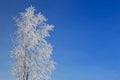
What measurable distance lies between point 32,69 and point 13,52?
3.83 meters

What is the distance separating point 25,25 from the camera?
61438 millimetres

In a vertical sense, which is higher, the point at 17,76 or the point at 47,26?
the point at 47,26

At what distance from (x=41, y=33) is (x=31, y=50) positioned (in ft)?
11.1

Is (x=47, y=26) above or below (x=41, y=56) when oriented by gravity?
above

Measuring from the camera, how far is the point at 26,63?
195 feet

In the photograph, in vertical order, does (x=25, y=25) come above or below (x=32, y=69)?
above

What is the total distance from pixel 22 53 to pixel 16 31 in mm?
→ 3764

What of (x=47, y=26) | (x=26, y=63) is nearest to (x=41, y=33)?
(x=47, y=26)

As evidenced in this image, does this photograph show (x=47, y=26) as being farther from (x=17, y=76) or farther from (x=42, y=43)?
(x=17, y=76)

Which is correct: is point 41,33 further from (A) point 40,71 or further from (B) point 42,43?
(A) point 40,71

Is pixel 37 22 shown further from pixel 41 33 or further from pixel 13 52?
pixel 13 52

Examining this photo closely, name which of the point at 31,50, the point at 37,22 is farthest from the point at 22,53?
the point at 37,22

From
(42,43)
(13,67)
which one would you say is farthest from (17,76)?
(42,43)

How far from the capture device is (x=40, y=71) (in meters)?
60.7
